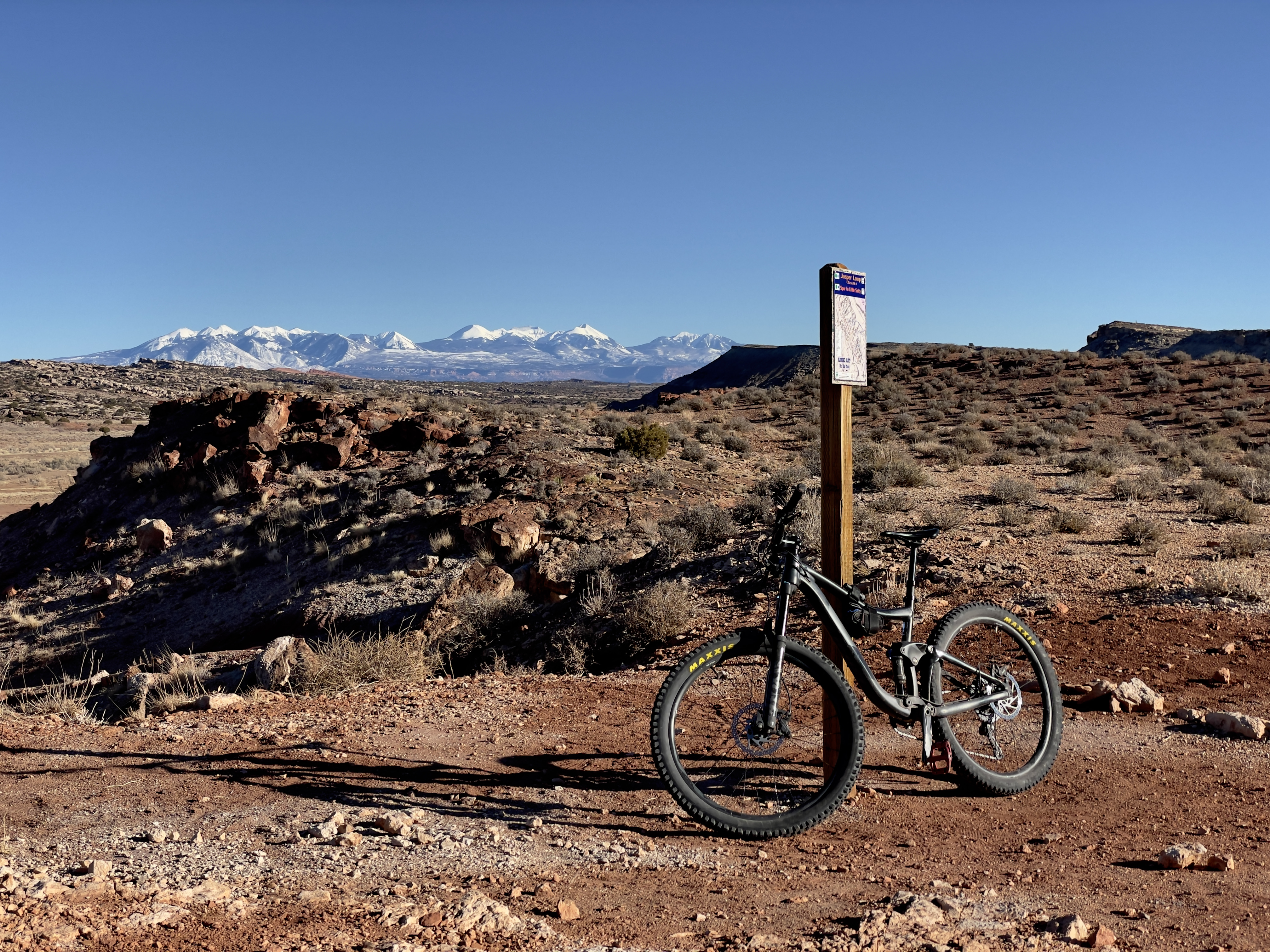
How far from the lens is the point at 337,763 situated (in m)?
5.07

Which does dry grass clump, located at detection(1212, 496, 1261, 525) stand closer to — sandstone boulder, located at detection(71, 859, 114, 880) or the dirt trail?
the dirt trail

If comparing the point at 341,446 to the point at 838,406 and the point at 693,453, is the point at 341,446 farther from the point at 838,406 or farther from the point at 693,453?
the point at 838,406


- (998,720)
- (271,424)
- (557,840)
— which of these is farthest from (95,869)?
(271,424)

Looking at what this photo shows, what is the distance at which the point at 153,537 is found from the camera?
661 inches

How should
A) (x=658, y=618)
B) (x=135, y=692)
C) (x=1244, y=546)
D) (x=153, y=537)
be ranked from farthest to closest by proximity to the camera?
(x=153, y=537) < (x=1244, y=546) < (x=658, y=618) < (x=135, y=692)

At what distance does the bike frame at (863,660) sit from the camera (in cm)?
392

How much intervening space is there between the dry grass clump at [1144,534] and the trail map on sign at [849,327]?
7030mm

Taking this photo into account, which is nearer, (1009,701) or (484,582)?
(1009,701)

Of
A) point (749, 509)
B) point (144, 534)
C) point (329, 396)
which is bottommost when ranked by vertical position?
point (144, 534)

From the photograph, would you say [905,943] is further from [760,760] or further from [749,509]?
[749,509]

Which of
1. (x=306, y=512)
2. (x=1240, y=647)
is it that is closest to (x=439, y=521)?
(x=306, y=512)

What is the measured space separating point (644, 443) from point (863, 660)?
13479 millimetres

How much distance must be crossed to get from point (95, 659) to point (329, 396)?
9925 millimetres

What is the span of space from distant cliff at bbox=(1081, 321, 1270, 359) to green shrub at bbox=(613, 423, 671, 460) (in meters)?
47.9
